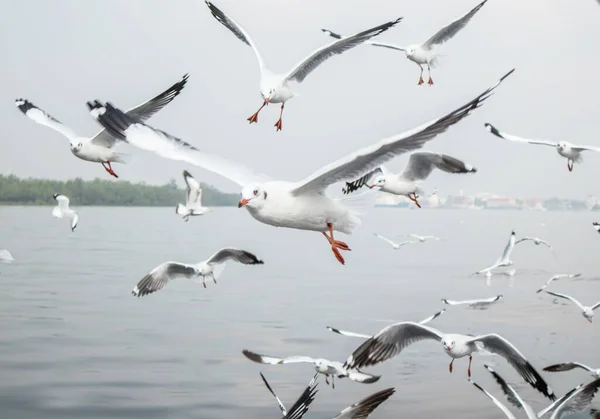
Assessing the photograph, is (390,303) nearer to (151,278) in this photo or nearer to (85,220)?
(151,278)

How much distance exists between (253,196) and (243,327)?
29.4ft

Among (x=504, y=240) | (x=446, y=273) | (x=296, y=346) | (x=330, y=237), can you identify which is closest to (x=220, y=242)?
(x=446, y=273)

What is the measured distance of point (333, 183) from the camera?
5195 millimetres

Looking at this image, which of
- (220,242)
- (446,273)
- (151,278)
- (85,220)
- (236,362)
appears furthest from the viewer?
(85,220)

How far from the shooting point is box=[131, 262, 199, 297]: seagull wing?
335 inches

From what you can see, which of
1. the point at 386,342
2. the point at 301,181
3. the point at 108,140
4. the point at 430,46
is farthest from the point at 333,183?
the point at 430,46

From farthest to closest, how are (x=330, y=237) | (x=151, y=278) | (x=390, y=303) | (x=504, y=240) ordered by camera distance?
(x=504, y=240)
(x=390, y=303)
(x=151, y=278)
(x=330, y=237)

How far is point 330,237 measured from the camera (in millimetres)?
5379

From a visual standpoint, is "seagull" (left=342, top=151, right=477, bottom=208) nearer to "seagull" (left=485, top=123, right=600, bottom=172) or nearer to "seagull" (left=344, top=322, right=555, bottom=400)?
"seagull" (left=485, top=123, right=600, bottom=172)

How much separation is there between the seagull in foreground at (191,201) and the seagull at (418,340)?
3494mm

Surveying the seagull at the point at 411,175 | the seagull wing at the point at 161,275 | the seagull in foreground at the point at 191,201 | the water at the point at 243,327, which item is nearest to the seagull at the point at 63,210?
the water at the point at 243,327

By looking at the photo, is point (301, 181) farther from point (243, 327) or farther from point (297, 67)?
point (243, 327)

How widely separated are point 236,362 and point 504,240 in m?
20.5

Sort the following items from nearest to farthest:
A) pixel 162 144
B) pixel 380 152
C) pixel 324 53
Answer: pixel 380 152 < pixel 162 144 < pixel 324 53
